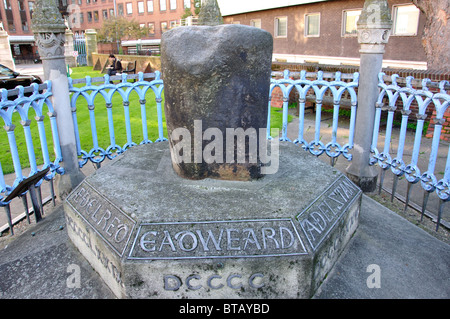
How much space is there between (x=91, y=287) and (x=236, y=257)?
117 cm

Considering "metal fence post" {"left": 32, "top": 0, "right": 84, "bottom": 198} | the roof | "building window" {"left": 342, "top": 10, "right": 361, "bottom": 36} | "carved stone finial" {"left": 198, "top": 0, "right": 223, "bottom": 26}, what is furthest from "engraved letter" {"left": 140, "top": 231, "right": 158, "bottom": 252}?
the roof

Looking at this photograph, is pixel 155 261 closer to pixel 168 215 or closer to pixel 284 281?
pixel 168 215

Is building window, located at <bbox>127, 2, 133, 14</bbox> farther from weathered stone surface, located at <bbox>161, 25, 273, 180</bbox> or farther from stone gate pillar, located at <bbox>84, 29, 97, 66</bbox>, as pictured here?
weathered stone surface, located at <bbox>161, 25, 273, 180</bbox>

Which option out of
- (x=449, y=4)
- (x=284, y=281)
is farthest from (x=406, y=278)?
(x=449, y=4)

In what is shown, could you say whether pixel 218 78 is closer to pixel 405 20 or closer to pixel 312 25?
pixel 405 20

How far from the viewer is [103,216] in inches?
112

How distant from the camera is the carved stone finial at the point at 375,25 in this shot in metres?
4.24

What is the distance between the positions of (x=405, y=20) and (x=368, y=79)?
11507 mm

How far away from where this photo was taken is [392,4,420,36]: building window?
44.4 ft

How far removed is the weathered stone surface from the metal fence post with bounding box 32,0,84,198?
5.48 feet

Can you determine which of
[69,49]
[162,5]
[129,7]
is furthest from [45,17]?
[129,7]

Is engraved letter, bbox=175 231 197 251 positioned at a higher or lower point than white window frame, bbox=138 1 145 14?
lower

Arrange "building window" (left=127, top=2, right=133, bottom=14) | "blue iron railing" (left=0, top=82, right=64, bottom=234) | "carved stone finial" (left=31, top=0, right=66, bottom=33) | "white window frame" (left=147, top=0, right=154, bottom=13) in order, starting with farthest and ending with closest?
"building window" (left=127, top=2, right=133, bottom=14), "white window frame" (left=147, top=0, right=154, bottom=13), "carved stone finial" (left=31, top=0, right=66, bottom=33), "blue iron railing" (left=0, top=82, right=64, bottom=234)

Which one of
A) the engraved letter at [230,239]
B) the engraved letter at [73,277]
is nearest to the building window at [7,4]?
the engraved letter at [73,277]
